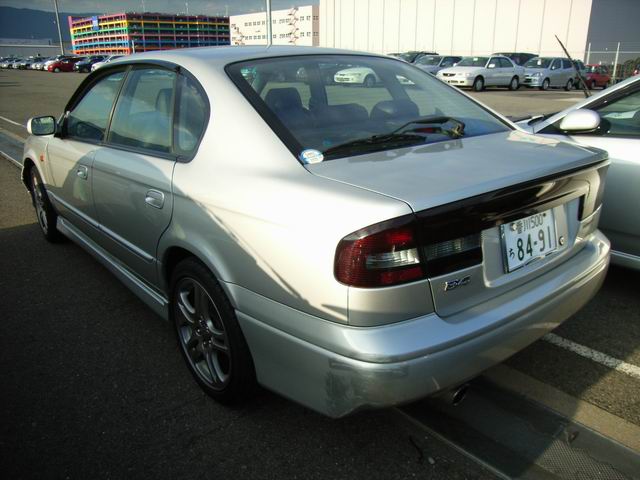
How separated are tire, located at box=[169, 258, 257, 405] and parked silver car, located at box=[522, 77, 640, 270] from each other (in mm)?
2458

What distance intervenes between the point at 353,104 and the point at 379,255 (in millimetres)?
1233

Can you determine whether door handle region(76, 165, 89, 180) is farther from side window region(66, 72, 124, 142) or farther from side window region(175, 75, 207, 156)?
side window region(175, 75, 207, 156)

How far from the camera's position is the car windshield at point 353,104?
2.29 metres

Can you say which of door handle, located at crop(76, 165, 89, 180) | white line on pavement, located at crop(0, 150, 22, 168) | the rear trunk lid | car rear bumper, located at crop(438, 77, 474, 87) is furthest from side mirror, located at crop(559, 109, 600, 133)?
car rear bumper, located at crop(438, 77, 474, 87)

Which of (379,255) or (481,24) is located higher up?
(481,24)

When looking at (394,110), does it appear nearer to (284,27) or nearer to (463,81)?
(463,81)

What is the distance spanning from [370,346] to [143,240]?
1588mm

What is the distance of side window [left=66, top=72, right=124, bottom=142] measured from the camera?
338 centimetres

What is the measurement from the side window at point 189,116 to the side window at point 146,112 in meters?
0.08

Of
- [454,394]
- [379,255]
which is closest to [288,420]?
[454,394]

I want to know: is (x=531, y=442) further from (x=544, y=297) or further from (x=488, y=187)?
(x=488, y=187)

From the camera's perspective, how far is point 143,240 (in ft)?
9.23

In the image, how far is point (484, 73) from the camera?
24031mm

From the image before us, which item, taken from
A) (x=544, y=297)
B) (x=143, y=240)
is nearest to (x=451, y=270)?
(x=544, y=297)
